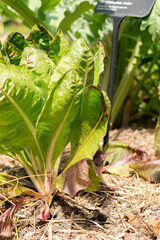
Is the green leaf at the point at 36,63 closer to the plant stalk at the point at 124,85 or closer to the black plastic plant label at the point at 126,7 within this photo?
the black plastic plant label at the point at 126,7

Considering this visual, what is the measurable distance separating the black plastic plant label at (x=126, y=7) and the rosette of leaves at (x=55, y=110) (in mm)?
410

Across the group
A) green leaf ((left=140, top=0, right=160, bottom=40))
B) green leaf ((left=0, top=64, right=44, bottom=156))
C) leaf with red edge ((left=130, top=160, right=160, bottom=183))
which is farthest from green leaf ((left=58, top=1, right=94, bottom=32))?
leaf with red edge ((left=130, top=160, right=160, bottom=183))

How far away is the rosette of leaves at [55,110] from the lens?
81 centimetres

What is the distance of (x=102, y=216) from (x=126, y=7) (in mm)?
957

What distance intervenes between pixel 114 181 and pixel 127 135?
0.62 meters

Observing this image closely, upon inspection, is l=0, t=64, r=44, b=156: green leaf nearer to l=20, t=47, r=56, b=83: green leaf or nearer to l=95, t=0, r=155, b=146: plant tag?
l=20, t=47, r=56, b=83: green leaf

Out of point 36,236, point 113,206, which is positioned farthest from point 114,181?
point 36,236

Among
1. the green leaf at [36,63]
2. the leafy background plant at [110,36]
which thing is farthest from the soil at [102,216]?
the leafy background plant at [110,36]

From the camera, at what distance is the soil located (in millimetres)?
903

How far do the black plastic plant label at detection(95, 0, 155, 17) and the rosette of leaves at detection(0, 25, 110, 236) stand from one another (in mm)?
410

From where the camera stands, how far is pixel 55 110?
837 millimetres

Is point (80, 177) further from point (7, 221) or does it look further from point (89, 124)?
point (7, 221)

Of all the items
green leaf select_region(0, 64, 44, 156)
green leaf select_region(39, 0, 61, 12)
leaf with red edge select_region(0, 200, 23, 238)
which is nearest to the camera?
green leaf select_region(0, 64, 44, 156)

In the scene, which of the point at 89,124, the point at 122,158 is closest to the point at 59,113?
the point at 89,124
